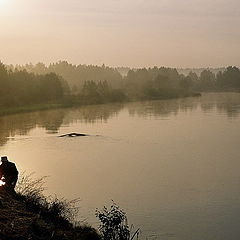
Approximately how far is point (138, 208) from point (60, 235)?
142 inches

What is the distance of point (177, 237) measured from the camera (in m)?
8.77

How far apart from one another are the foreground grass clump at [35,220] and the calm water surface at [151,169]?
0.94 m

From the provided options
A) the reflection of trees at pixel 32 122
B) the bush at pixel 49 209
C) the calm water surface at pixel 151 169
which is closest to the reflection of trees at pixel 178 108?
the reflection of trees at pixel 32 122

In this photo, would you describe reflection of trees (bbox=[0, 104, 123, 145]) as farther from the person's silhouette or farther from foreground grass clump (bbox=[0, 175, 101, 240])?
foreground grass clump (bbox=[0, 175, 101, 240])

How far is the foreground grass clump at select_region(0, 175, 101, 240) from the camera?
7043 millimetres

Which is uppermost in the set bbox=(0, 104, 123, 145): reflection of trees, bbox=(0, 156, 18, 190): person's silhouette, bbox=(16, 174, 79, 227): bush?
bbox=(0, 156, 18, 190): person's silhouette

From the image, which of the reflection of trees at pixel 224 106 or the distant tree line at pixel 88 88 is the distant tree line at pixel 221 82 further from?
the reflection of trees at pixel 224 106

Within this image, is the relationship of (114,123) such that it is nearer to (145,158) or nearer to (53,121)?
(53,121)

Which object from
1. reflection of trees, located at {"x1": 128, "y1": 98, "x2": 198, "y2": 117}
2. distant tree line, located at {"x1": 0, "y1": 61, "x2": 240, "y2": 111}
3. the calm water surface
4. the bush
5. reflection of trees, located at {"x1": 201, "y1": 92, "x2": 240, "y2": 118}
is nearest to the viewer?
the bush

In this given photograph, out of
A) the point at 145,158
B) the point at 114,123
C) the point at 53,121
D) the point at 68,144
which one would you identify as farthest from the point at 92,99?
the point at 145,158

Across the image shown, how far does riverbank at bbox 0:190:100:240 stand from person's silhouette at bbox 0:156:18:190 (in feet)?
0.72

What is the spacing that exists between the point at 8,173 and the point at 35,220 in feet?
6.00

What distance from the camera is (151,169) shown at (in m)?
15.3

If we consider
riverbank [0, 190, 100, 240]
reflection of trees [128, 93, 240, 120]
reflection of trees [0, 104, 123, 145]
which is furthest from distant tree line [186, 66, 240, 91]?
riverbank [0, 190, 100, 240]
